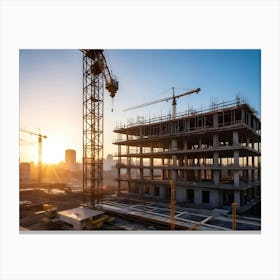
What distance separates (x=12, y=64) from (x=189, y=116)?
64.1 ft

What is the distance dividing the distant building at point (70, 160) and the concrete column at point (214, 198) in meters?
77.7

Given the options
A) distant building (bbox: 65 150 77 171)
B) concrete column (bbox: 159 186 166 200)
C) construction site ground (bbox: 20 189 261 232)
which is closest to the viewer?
construction site ground (bbox: 20 189 261 232)

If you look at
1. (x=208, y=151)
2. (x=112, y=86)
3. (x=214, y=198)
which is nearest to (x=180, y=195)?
(x=214, y=198)

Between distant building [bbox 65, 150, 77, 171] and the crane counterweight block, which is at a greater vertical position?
the crane counterweight block

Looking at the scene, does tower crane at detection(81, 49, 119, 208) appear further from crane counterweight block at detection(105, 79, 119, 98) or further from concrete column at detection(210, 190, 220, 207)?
concrete column at detection(210, 190, 220, 207)

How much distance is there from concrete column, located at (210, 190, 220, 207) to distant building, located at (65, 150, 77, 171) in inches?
3059

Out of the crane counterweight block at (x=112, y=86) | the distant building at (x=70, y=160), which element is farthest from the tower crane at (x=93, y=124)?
the distant building at (x=70, y=160)

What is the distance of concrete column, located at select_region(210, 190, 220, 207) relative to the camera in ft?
68.0

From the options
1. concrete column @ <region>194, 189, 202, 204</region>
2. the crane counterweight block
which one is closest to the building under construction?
concrete column @ <region>194, 189, 202, 204</region>

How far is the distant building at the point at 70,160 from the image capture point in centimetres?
8572

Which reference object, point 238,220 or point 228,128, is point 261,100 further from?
point 238,220

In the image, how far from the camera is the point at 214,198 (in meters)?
21.0
